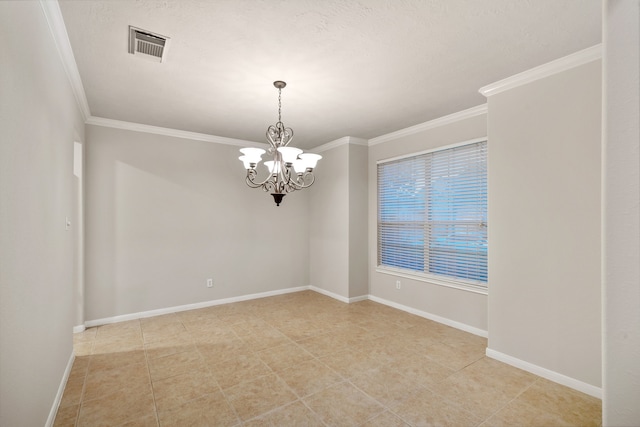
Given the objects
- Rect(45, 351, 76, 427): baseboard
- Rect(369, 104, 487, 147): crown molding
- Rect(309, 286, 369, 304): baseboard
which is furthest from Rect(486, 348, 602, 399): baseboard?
Rect(45, 351, 76, 427): baseboard

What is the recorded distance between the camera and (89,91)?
9.93 ft

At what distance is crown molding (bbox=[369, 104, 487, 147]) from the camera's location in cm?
347

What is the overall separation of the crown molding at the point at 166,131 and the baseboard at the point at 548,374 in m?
4.31

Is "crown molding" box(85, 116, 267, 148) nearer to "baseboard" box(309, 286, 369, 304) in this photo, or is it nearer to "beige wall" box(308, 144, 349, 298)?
"beige wall" box(308, 144, 349, 298)

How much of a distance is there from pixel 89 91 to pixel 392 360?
13.1ft

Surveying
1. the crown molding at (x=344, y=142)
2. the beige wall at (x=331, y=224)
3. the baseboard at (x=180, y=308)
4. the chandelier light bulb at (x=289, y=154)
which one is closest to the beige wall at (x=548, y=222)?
the chandelier light bulb at (x=289, y=154)

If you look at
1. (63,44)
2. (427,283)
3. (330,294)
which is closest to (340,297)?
(330,294)

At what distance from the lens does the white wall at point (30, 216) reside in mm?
1250

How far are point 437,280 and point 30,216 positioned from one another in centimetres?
395

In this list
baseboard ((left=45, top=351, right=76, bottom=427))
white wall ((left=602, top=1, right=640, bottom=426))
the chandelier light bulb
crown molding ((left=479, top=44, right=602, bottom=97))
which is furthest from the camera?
the chandelier light bulb

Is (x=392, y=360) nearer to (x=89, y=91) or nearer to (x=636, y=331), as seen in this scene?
(x=636, y=331)

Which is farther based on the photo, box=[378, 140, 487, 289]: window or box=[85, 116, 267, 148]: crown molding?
box=[85, 116, 267, 148]: crown molding

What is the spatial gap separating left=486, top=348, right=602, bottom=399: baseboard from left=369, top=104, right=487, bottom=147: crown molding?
255 centimetres

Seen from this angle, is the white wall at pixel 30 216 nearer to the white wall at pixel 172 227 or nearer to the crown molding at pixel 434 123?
the white wall at pixel 172 227
